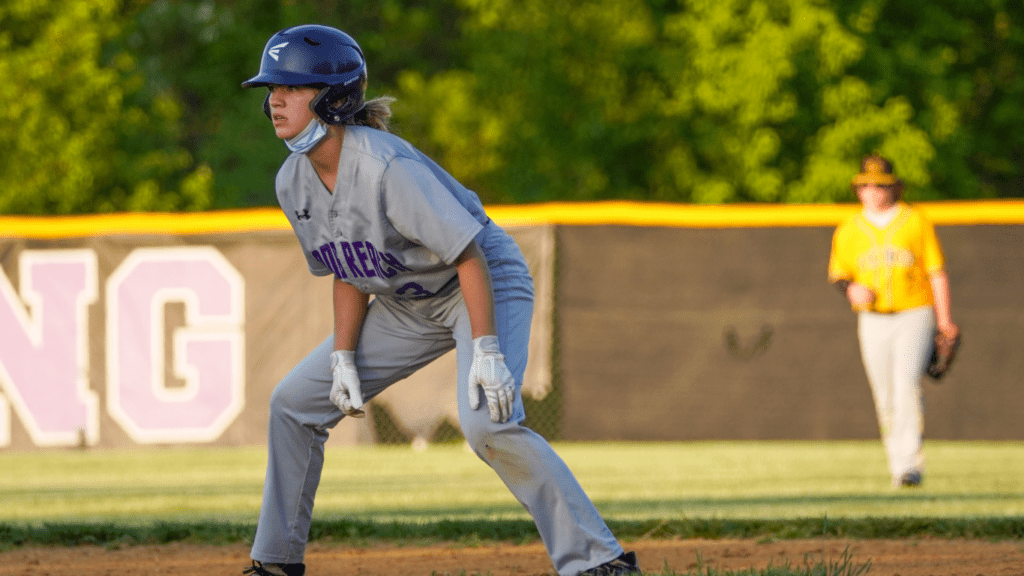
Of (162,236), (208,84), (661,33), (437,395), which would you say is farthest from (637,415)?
(208,84)

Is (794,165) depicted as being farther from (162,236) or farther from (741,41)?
(162,236)

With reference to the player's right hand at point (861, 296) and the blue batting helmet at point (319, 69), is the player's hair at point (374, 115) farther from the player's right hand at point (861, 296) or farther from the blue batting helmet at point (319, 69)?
the player's right hand at point (861, 296)

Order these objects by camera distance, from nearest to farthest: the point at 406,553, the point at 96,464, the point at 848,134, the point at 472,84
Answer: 1. the point at 406,553
2. the point at 96,464
3. the point at 848,134
4. the point at 472,84

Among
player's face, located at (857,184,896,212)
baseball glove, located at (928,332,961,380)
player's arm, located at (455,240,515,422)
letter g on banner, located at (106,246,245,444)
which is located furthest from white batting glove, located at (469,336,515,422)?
letter g on banner, located at (106,246,245,444)

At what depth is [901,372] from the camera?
7.66 m

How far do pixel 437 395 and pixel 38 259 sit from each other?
3.82m

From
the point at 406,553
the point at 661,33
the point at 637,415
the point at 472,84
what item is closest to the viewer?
the point at 406,553

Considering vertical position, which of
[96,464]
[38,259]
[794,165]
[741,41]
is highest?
[741,41]

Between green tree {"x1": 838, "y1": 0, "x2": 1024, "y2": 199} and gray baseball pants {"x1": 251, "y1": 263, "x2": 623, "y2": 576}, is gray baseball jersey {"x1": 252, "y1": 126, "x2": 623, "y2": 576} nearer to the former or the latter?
gray baseball pants {"x1": 251, "y1": 263, "x2": 623, "y2": 576}

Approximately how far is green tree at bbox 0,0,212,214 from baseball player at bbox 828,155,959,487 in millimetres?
19078

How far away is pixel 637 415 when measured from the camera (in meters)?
11.0

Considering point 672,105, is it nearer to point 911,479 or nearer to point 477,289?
point 911,479

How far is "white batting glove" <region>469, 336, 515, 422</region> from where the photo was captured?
3891 mm

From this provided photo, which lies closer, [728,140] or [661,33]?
[728,140]
